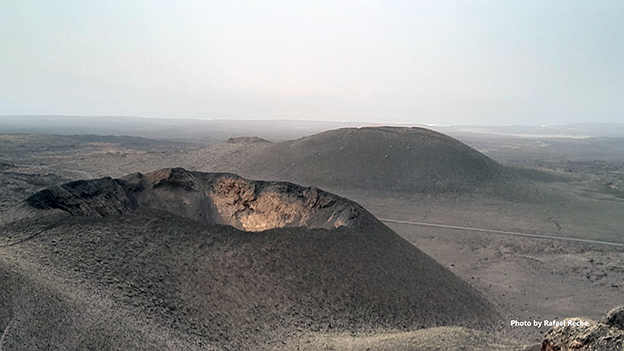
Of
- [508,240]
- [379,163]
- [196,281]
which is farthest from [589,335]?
[379,163]

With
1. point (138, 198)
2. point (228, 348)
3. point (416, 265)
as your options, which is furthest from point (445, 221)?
point (228, 348)

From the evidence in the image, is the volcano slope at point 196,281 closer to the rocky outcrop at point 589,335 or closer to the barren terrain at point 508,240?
the barren terrain at point 508,240

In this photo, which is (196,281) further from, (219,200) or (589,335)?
(219,200)

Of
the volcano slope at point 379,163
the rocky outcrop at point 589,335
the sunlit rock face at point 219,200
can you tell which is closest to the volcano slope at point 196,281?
the sunlit rock face at point 219,200

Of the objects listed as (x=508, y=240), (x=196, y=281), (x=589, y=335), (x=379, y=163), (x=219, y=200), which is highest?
(x=379, y=163)

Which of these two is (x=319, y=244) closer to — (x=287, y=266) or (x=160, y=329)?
(x=287, y=266)

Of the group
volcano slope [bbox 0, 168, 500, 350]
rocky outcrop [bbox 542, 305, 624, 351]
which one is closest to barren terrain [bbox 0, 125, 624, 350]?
volcano slope [bbox 0, 168, 500, 350]

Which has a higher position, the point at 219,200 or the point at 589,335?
the point at 219,200
